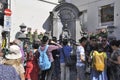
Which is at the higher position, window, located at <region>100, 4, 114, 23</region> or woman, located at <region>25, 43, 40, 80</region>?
window, located at <region>100, 4, 114, 23</region>

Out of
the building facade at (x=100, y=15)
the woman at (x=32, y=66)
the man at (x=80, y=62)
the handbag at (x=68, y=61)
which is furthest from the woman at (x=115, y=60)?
the building facade at (x=100, y=15)

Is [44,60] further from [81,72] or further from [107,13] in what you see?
[107,13]

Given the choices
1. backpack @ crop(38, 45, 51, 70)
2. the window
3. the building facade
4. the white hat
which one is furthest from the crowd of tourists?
the window

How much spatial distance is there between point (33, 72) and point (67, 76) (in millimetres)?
1059

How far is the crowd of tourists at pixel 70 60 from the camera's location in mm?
8805

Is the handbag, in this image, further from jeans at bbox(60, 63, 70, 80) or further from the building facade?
the building facade

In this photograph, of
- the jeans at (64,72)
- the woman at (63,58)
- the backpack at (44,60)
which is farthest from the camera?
the jeans at (64,72)

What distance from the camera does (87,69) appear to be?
9.22 meters

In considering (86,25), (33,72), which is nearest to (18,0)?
(86,25)

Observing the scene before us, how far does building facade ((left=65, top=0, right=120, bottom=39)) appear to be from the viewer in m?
19.9

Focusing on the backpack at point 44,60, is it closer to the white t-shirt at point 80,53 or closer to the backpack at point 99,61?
the white t-shirt at point 80,53

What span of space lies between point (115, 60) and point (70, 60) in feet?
4.87

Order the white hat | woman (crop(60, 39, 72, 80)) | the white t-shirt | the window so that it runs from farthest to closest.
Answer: the window, woman (crop(60, 39, 72, 80)), the white t-shirt, the white hat

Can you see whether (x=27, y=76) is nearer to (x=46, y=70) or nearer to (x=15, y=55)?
(x=46, y=70)
